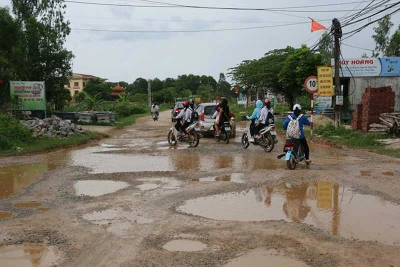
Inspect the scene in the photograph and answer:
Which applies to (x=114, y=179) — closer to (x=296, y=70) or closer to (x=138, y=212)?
(x=138, y=212)

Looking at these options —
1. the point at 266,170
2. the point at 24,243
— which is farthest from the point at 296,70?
the point at 24,243

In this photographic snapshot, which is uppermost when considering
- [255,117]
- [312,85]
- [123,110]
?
[312,85]

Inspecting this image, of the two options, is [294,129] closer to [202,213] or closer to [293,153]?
[293,153]

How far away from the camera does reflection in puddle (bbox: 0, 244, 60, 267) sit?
14.8 feet

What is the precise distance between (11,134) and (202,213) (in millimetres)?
11213

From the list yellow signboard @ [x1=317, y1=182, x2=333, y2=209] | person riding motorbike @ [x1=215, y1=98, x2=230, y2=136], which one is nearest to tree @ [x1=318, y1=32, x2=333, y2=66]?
person riding motorbike @ [x1=215, y1=98, x2=230, y2=136]

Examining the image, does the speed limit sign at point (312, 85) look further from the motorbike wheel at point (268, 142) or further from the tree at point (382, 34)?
the tree at point (382, 34)

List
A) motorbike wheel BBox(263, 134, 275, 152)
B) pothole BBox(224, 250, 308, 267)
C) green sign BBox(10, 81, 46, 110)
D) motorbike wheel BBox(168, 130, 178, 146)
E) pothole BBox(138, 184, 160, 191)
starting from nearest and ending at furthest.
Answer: pothole BBox(224, 250, 308, 267)
pothole BBox(138, 184, 160, 191)
motorbike wheel BBox(263, 134, 275, 152)
motorbike wheel BBox(168, 130, 178, 146)
green sign BBox(10, 81, 46, 110)

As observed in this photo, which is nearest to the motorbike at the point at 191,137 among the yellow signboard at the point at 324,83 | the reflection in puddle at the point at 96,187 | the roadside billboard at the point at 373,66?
the reflection in puddle at the point at 96,187

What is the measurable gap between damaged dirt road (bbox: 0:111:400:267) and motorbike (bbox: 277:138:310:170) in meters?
0.29

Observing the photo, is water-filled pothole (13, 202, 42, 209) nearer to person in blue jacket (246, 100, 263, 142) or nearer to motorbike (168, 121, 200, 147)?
person in blue jacket (246, 100, 263, 142)

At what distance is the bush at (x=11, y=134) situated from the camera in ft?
47.1

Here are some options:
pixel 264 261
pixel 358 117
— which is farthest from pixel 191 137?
pixel 264 261

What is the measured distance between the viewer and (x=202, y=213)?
6.31 meters
